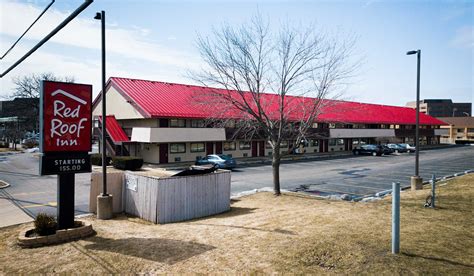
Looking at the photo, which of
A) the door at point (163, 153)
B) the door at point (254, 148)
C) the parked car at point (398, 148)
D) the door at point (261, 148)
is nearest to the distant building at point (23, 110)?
the door at point (163, 153)

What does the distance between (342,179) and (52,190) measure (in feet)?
63.7

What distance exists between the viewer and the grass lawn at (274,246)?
23.6 ft

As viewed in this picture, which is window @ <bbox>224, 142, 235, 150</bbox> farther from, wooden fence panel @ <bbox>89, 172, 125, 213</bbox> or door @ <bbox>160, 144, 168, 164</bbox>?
wooden fence panel @ <bbox>89, 172, 125, 213</bbox>

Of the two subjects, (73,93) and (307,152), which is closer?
(73,93)

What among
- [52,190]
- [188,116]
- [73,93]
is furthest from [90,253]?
[188,116]

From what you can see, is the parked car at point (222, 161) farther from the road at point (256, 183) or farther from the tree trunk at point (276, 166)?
the tree trunk at point (276, 166)

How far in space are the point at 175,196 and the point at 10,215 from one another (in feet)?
23.1

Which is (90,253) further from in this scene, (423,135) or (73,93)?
(423,135)

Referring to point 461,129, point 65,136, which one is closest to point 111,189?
point 65,136

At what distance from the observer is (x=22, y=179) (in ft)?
81.3

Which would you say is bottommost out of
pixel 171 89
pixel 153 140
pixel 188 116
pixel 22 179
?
pixel 22 179

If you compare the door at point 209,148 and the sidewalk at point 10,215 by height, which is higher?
the door at point 209,148

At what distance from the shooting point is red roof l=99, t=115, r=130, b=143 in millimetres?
34438

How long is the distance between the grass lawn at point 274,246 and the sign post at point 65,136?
1575mm
